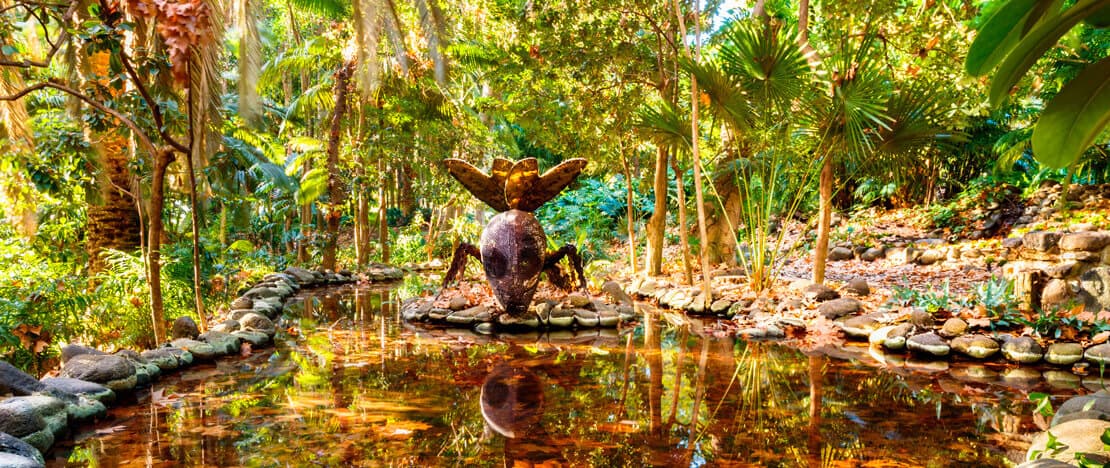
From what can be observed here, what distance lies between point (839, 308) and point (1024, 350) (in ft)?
5.13

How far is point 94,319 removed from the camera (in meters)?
5.33

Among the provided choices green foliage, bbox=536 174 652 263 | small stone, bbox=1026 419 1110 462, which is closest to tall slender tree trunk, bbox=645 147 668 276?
green foliage, bbox=536 174 652 263

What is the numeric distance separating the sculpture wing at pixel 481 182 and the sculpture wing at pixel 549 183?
6.2 inches

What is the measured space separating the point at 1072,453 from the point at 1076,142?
1650 millimetres

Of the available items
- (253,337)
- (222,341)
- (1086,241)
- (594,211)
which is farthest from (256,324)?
(594,211)

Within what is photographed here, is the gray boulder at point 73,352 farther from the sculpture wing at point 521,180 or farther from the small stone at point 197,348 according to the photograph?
the sculpture wing at point 521,180

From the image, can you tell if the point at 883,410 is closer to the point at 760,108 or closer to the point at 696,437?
the point at 696,437

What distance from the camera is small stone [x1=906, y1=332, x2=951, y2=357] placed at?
4.76 metres

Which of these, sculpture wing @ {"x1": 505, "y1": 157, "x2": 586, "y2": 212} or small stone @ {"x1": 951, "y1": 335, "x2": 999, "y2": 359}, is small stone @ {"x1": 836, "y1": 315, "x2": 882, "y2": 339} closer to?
small stone @ {"x1": 951, "y1": 335, "x2": 999, "y2": 359}

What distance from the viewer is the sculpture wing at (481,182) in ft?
20.9

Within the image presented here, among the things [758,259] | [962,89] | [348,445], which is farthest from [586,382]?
[962,89]

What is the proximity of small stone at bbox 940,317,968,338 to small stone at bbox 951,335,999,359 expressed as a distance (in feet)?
0.31

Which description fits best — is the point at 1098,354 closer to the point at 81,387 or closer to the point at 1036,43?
the point at 1036,43

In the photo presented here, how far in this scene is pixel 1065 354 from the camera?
4367mm
